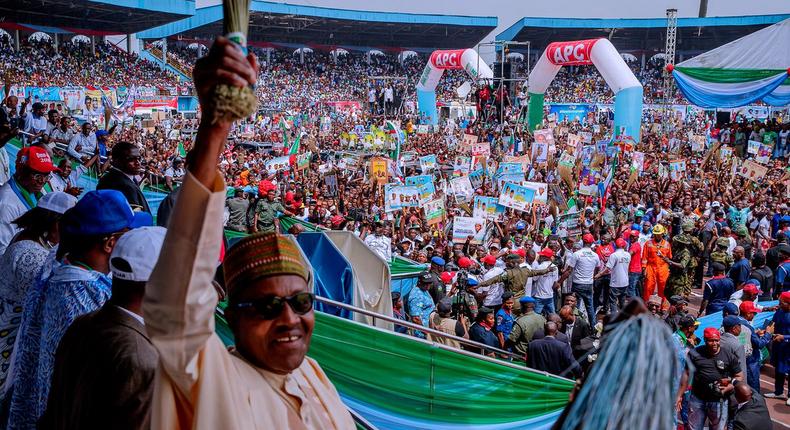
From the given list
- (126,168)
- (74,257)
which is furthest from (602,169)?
(74,257)

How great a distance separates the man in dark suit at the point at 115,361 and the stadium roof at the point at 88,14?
1290 inches

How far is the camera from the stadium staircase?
4391 centimetres

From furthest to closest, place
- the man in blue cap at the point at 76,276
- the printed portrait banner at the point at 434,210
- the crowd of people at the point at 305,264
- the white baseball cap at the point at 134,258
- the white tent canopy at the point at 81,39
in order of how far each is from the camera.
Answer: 1. the white tent canopy at the point at 81,39
2. the printed portrait banner at the point at 434,210
3. the man in blue cap at the point at 76,276
4. the white baseball cap at the point at 134,258
5. the crowd of people at the point at 305,264

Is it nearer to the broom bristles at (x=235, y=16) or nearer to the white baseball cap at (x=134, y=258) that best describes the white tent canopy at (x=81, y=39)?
the white baseball cap at (x=134, y=258)

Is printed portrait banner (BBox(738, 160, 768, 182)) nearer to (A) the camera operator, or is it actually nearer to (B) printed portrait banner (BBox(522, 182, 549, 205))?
(B) printed portrait banner (BBox(522, 182, 549, 205))

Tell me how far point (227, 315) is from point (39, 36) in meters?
42.6

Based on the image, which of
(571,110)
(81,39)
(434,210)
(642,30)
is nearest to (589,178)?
(434,210)

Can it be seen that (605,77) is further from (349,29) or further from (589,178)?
(349,29)

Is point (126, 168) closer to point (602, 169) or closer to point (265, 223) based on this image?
point (265, 223)

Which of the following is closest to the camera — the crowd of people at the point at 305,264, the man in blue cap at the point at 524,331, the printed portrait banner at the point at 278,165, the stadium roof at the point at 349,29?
the crowd of people at the point at 305,264

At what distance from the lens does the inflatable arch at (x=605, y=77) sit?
19922mm

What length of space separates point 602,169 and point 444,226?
15.7ft

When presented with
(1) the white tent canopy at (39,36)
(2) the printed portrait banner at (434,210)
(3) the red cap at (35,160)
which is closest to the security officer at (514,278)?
(2) the printed portrait banner at (434,210)

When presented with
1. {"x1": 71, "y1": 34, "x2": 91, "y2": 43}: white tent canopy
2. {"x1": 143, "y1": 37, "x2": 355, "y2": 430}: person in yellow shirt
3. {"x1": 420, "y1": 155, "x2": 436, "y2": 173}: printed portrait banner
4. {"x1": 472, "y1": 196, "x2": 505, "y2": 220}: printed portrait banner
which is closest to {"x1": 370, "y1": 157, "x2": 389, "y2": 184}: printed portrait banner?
{"x1": 420, "y1": 155, "x2": 436, "y2": 173}: printed portrait banner
